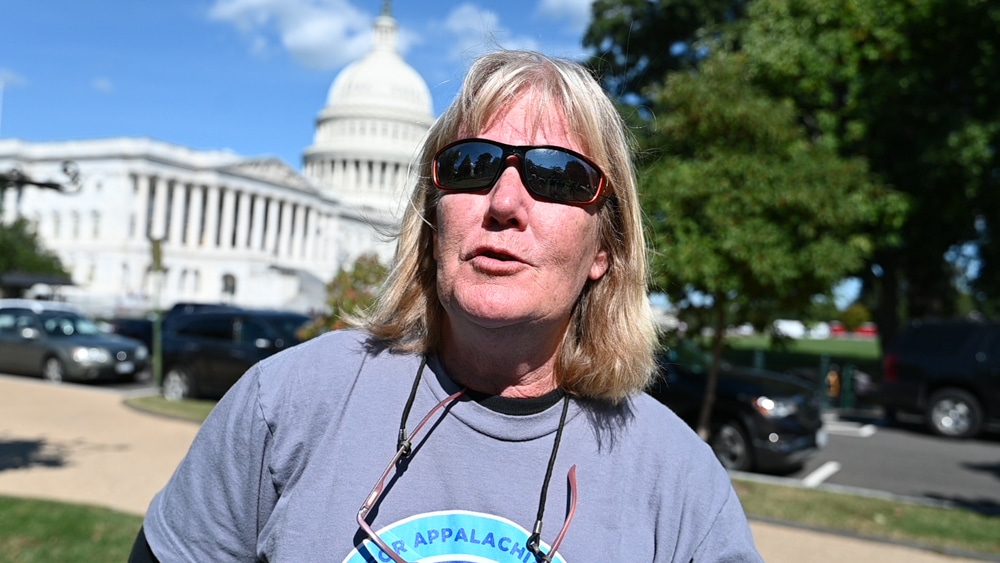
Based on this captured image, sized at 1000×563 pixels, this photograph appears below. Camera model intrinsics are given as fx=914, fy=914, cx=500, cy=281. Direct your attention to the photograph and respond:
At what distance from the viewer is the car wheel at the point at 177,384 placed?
16.4 metres

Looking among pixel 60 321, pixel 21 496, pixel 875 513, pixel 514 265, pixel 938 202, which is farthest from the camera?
pixel 938 202

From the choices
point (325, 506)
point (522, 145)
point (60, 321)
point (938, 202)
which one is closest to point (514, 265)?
point (522, 145)

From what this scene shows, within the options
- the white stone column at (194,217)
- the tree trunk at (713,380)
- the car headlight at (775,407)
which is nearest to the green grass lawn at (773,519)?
the tree trunk at (713,380)

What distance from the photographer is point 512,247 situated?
180cm

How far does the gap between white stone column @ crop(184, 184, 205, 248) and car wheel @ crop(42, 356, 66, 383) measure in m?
69.6

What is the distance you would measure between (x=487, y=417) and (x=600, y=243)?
20.6 inches

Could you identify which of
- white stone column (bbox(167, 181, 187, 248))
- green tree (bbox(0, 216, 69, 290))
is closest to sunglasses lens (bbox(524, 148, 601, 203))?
green tree (bbox(0, 216, 69, 290))

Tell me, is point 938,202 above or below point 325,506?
above

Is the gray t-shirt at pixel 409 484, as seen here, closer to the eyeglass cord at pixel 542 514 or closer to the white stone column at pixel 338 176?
the eyeglass cord at pixel 542 514

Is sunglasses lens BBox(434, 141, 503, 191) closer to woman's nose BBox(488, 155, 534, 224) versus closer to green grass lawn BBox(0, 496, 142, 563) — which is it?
woman's nose BBox(488, 155, 534, 224)

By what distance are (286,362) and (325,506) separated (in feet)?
1.04

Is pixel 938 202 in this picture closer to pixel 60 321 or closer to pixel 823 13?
pixel 823 13

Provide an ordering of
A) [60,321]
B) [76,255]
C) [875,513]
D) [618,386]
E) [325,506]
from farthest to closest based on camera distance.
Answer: [76,255] < [60,321] < [875,513] < [618,386] < [325,506]

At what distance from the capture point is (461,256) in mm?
1827
